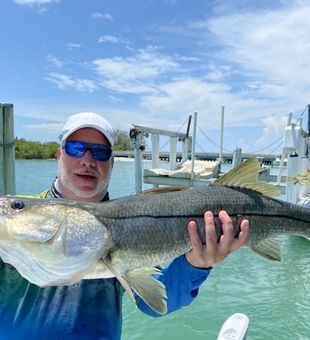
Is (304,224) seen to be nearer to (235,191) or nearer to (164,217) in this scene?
(235,191)

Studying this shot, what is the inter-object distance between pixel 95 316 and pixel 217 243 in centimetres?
69

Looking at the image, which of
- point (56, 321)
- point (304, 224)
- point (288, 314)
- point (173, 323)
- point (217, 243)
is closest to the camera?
point (56, 321)

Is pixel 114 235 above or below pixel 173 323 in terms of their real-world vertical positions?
above

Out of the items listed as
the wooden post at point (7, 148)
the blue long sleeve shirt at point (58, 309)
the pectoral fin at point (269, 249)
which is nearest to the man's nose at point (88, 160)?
the blue long sleeve shirt at point (58, 309)

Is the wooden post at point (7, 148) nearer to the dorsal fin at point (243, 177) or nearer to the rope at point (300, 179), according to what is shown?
the dorsal fin at point (243, 177)

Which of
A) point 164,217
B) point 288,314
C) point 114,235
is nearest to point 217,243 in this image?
point 164,217

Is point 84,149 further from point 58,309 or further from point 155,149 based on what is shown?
point 155,149

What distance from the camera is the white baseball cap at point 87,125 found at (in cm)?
249

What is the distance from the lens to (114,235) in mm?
1977

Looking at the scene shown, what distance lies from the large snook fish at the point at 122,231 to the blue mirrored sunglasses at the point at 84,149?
42 centimetres

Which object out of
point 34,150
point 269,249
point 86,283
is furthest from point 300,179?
point 34,150

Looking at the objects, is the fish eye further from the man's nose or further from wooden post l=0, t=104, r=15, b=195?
wooden post l=0, t=104, r=15, b=195

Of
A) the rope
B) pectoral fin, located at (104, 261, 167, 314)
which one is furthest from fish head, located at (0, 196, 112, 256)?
the rope

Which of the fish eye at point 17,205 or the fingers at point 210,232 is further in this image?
the fingers at point 210,232
